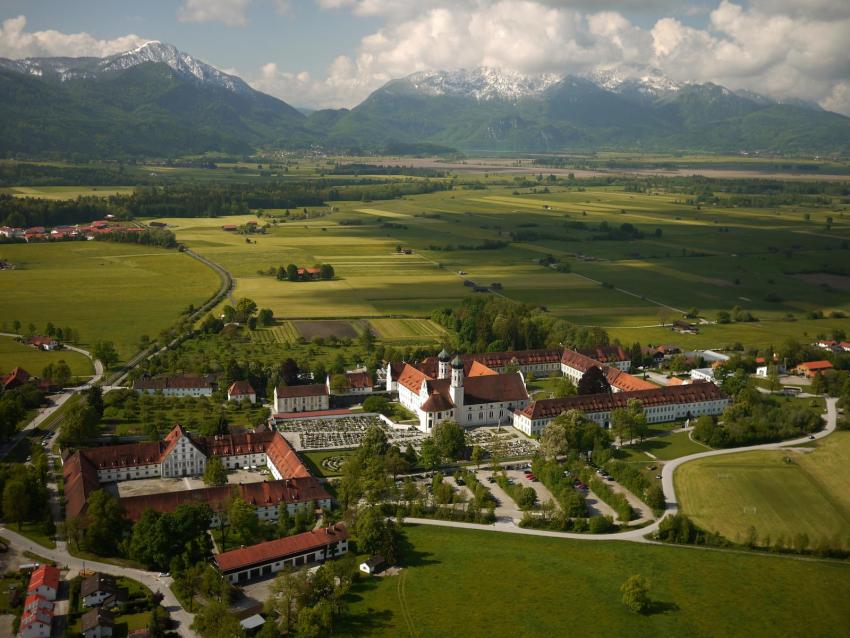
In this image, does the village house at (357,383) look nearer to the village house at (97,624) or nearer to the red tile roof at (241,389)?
the red tile roof at (241,389)

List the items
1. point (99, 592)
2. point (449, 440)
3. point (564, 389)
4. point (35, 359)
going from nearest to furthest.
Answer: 1. point (99, 592)
2. point (449, 440)
3. point (564, 389)
4. point (35, 359)

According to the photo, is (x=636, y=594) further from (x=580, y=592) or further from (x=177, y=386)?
(x=177, y=386)

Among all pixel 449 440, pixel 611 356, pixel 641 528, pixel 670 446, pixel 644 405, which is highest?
pixel 611 356

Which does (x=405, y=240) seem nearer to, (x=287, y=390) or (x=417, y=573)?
(x=287, y=390)

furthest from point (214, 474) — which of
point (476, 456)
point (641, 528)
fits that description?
point (641, 528)

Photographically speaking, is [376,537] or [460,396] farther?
[460,396]

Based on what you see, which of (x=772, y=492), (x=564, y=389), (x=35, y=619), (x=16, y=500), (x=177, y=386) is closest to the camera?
(x=35, y=619)

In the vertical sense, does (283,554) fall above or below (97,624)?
below
